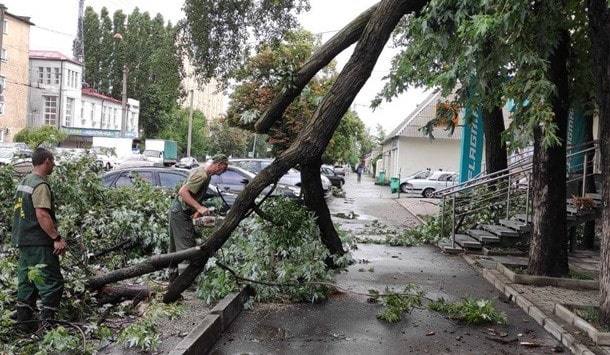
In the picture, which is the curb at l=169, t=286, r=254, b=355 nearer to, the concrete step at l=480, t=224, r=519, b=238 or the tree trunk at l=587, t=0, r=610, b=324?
the tree trunk at l=587, t=0, r=610, b=324

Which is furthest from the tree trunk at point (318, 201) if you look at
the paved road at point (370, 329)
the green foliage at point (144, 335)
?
the green foliage at point (144, 335)

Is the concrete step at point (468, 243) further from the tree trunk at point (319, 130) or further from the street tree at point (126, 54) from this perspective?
the street tree at point (126, 54)

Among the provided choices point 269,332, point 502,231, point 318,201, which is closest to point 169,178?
point 318,201

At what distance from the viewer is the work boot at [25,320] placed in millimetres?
5727

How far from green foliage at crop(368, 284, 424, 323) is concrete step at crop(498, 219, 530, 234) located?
4.53 metres

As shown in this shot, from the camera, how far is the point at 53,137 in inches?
340

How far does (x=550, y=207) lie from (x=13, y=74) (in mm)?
55821

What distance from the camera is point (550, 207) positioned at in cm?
939

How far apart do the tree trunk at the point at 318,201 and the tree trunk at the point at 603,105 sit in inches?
152

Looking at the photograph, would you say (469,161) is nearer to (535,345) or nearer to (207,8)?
(207,8)

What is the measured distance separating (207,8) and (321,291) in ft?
36.6

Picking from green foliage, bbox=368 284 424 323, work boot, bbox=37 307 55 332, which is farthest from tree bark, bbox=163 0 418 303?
green foliage, bbox=368 284 424 323

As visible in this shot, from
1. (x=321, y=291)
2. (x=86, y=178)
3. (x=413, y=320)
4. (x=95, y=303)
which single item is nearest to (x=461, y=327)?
(x=413, y=320)

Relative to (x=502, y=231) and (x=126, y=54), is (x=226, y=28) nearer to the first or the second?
(x=502, y=231)
